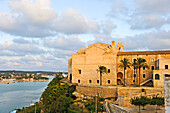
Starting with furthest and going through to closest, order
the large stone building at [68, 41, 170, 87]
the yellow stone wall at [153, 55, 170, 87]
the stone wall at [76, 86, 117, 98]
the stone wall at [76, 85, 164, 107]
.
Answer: the large stone building at [68, 41, 170, 87]
the stone wall at [76, 86, 117, 98]
the yellow stone wall at [153, 55, 170, 87]
the stone wall at [76, 85, 164, 107]

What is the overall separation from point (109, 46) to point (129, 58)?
966cm

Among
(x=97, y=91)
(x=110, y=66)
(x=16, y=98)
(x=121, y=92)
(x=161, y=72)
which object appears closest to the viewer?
(x=121, y=92)

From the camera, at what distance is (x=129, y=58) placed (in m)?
46.6

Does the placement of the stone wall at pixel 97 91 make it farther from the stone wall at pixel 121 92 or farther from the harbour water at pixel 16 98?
the harbour water at pixel 16 98

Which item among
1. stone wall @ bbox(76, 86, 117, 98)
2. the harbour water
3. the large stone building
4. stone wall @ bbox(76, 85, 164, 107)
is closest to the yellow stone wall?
the large stone building

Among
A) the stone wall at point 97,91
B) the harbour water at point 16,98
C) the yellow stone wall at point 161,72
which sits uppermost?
the yellow stone wall at point 161,72

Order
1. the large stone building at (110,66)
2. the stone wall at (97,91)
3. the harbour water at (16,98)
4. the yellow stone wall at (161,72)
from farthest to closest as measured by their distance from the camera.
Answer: the harbour water at (16,98) → the large stone building at (110,66) → the stone wall at (97,91) → the yellow stone wall at (161,72)

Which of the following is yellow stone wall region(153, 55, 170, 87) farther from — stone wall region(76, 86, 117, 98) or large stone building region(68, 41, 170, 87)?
stone wall region(76, 86, 117, 98)

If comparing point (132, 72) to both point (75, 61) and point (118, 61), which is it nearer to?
point (118, 61)

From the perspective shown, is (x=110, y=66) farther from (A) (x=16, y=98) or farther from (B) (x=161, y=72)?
(A) (x=16, y=98)

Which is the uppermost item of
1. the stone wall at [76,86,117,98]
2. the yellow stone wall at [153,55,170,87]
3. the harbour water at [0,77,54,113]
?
the yellow stone wall at [153,55,170,87]

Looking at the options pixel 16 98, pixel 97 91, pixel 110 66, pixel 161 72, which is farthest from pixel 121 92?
pixel 16 98

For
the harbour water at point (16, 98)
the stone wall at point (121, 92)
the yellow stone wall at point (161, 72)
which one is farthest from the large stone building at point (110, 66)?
the harbour water at point (16, 98)

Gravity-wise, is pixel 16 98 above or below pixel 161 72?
below
